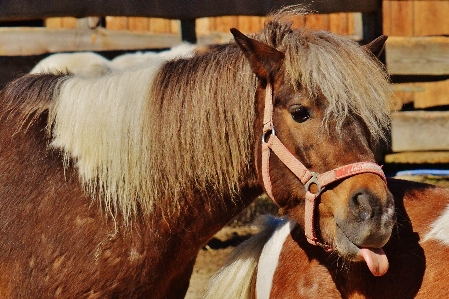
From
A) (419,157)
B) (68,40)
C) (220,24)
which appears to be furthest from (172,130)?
(220,24)

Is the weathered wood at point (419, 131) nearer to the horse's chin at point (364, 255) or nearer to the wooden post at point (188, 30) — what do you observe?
the wooden post at point (188, 30)

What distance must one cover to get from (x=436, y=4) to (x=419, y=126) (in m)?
3.36

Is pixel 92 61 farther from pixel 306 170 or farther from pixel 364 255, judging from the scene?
pixel 364 255

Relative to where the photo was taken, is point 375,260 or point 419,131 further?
point 419,131

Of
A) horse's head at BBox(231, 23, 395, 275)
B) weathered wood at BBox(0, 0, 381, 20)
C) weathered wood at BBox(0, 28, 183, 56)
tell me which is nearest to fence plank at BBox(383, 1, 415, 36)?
weathered wood at BBox(0, 28, 183, 56)

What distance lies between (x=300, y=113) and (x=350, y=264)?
0.54m

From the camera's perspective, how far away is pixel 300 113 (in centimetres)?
222

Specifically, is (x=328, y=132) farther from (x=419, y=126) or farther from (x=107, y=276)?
(x=419, y=126)

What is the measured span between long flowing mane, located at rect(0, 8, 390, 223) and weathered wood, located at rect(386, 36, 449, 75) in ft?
9.27

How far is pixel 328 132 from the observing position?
2.18 m

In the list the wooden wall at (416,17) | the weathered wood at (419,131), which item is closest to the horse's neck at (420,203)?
the weathered wood at (419,131)

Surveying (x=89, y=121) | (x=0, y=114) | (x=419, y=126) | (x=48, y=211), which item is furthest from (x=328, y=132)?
(x=419, y=126)

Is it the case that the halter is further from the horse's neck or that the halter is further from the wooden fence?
the wooden fence

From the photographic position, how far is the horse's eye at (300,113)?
221cm
